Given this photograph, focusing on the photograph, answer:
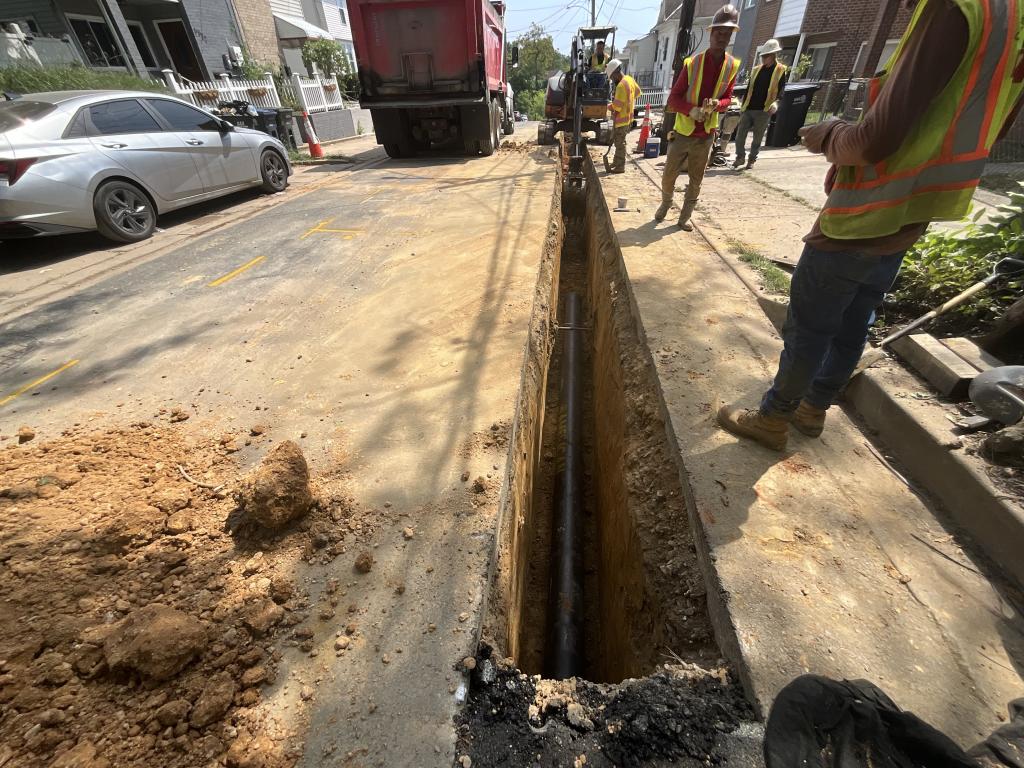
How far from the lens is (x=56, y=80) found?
880cm

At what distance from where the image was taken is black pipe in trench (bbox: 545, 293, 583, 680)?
Answer: 289 cm

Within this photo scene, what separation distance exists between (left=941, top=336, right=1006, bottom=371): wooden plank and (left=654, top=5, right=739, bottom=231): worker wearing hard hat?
326 cm

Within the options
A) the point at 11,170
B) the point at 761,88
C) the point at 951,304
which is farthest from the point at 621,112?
the point at 11,170

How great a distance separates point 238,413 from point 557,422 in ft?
10.3

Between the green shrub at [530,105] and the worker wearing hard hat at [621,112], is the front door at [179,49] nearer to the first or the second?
the worker wearing hard hat at [621,112]

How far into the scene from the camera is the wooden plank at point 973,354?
8.63 ft

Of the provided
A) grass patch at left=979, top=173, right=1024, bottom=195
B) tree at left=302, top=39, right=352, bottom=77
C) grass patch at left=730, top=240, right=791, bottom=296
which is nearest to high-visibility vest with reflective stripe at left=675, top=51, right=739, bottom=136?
grass patch at left=730, top=240, right=791, bottom=296

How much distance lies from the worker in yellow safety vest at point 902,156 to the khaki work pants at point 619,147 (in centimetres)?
764

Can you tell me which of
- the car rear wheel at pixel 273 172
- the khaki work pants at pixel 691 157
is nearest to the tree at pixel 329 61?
the car rear wheel at pixel 273 172

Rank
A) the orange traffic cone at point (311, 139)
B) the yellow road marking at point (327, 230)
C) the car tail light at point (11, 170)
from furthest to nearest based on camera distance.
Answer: the orange traffic cone at point (311, 139), the yellow road marking at point (327, 230), the car tail light at point (11, 170)

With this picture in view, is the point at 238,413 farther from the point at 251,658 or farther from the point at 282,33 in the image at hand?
the point at 282,33

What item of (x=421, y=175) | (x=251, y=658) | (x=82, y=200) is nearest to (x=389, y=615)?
(x=251, y=658)

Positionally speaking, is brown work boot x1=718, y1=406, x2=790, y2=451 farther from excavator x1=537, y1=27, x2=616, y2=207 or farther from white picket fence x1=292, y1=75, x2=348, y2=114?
white picket fence x1=292, y1=75, x2=348, y2=114

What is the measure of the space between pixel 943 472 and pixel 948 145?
1533 mm
